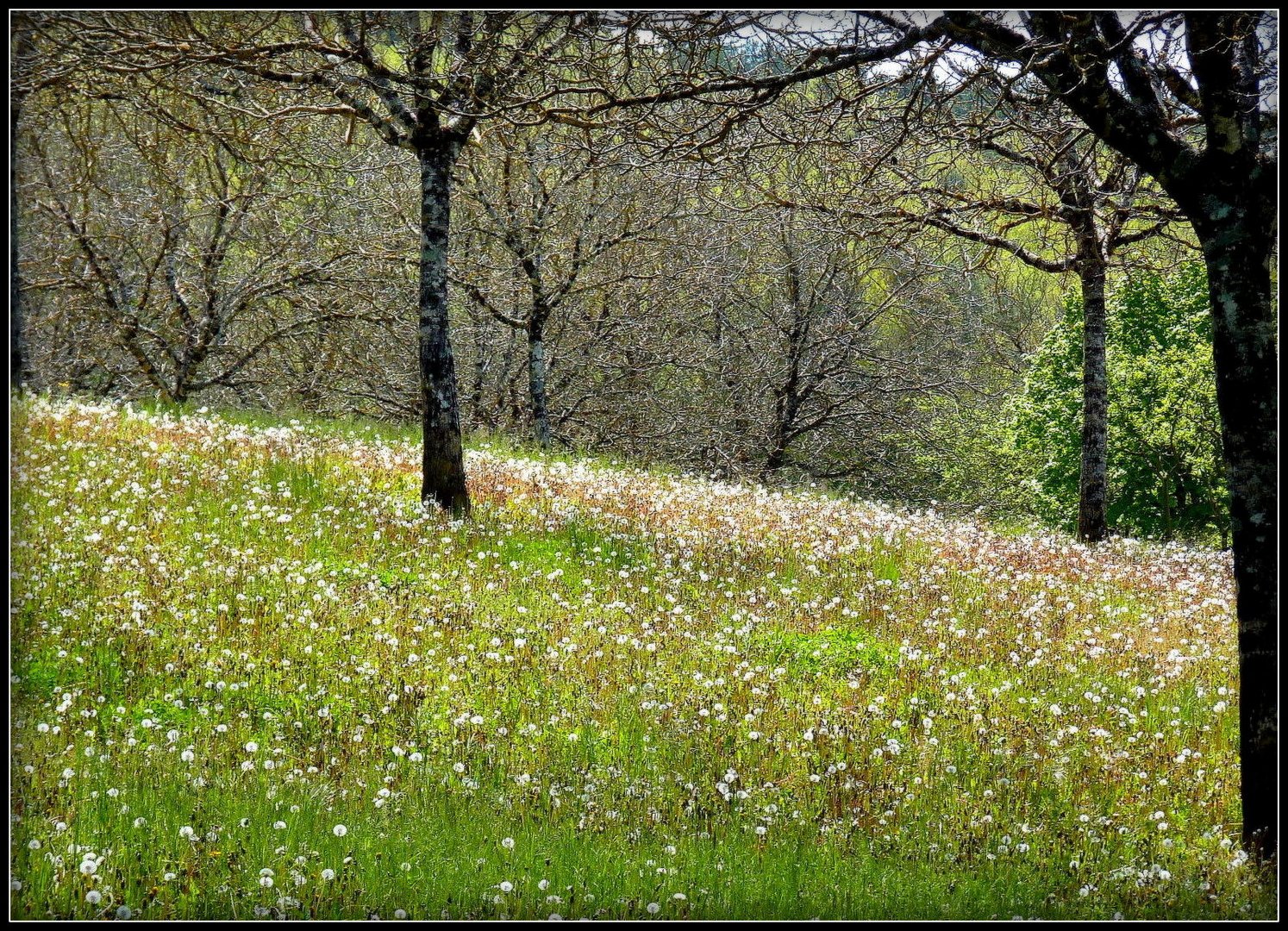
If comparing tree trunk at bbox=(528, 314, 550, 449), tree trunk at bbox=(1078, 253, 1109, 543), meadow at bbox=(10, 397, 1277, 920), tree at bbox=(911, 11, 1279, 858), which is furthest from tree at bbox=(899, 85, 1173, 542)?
tree trunk at bbox=(528, 314, 550, 449)

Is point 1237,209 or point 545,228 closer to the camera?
point 1237,209

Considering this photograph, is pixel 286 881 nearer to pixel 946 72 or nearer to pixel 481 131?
pixel 946 72

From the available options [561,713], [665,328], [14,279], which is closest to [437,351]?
[561,713]

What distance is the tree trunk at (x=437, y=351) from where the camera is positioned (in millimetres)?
10609

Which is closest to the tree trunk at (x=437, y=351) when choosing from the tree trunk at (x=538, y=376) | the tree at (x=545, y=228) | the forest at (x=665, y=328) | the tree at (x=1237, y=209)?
the forest at (x=665, y=328)

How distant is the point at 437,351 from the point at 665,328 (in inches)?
579

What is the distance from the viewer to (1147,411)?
2348 cm

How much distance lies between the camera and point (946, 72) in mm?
6562

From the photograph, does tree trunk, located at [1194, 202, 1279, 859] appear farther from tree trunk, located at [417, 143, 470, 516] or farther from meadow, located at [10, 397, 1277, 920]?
tree trunk, located at [417, 143, 470, 516]

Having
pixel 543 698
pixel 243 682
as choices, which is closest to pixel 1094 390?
pixel 543 698

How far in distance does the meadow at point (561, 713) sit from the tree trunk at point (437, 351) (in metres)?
0.40

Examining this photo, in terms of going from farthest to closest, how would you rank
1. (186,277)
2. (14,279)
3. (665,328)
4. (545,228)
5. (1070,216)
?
(665,328), (186,277), (545,228), (1070,216), (14,279)

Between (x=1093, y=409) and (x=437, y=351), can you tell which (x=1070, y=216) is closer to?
(x=1093, y=409)

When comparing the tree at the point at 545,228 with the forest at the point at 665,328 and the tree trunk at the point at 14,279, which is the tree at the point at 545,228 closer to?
the forest at the point at 665,328
